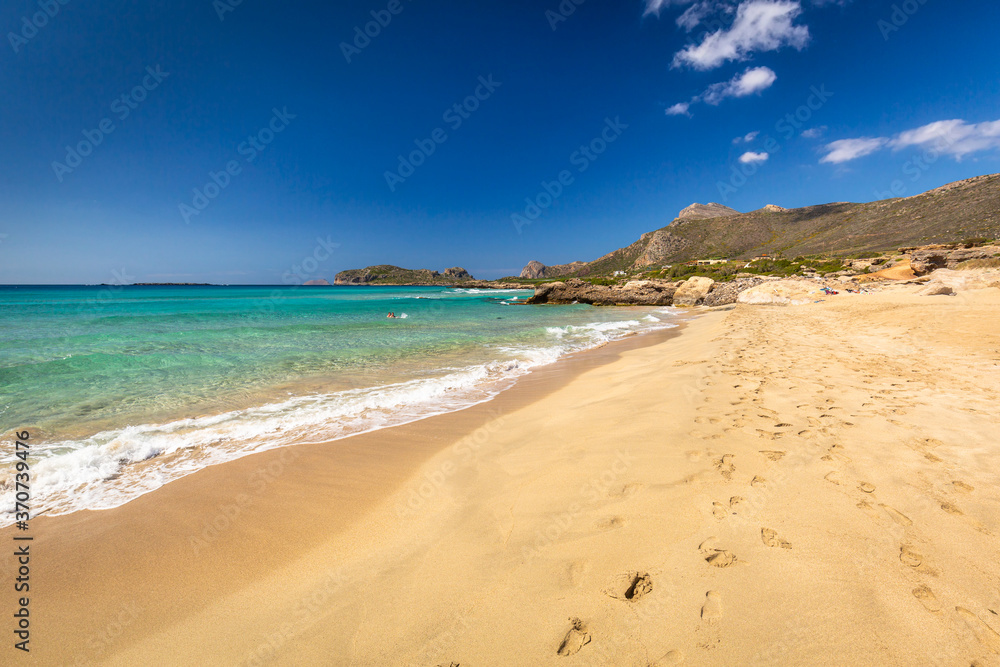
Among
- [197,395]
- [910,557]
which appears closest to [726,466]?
[910,557]

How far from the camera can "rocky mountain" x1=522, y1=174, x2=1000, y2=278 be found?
195 feet

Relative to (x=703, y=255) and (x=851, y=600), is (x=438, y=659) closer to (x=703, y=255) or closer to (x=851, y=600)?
(x=851, y=600)

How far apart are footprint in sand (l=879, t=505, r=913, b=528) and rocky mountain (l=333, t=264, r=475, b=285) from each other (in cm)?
16392

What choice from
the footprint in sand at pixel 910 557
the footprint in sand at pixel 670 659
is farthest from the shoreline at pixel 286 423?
the footprint in sand at pixel 910 557

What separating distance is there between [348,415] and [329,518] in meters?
3.16

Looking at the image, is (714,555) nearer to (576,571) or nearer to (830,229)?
(576,571)

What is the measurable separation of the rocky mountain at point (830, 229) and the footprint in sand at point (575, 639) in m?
73.7

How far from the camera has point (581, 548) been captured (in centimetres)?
270

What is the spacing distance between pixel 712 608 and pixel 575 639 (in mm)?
808

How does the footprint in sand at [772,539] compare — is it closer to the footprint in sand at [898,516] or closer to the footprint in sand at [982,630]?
the footprint in sand at [982,630]

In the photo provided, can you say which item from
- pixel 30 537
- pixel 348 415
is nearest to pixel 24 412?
pixel 30 537

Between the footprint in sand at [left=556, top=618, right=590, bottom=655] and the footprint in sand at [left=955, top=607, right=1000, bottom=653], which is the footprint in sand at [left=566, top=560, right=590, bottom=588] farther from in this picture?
the footprint in sand at [left=955, top=607, right=1000, bottom=653]

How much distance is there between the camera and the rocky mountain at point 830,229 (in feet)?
195

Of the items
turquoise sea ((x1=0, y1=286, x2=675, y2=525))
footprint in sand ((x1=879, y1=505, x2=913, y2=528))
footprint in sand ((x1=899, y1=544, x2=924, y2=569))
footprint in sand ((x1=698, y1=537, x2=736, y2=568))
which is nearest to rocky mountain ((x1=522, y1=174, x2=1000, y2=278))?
turquoise sea ((x1=0, y1=286, x2=675, y2=525))
